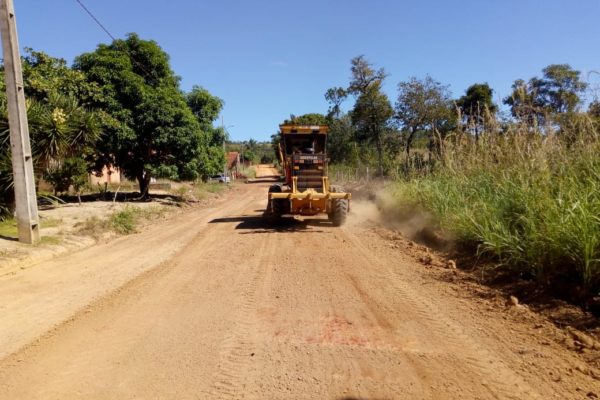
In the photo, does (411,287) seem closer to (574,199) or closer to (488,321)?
(488,321)

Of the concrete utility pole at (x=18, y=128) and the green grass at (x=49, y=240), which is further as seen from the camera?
the green grass at (x=49, y=240)

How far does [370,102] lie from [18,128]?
704 inches

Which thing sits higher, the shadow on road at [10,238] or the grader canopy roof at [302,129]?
the grader canopy roof at [302,129]

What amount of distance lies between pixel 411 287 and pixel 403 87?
18.0 metres

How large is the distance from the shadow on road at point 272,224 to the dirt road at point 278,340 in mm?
5136

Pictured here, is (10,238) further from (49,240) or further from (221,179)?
(221,179)

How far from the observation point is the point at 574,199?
18.7 ft

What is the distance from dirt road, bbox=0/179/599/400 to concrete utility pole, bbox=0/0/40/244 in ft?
9.87

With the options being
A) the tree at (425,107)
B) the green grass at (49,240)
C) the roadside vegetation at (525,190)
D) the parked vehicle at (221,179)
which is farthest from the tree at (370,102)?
the parked vehicle at (221,179)

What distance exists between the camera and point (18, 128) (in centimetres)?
1015

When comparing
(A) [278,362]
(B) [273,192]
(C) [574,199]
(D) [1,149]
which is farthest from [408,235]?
(D) [1,149]

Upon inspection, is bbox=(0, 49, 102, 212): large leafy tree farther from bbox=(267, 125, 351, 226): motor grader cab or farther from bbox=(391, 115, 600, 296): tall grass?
bbox=(391, 115, 600, 296): tall grass

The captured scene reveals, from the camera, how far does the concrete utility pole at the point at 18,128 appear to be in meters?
9.91

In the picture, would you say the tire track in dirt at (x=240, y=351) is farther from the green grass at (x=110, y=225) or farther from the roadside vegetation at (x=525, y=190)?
the green grass at (x=110, y=225)
